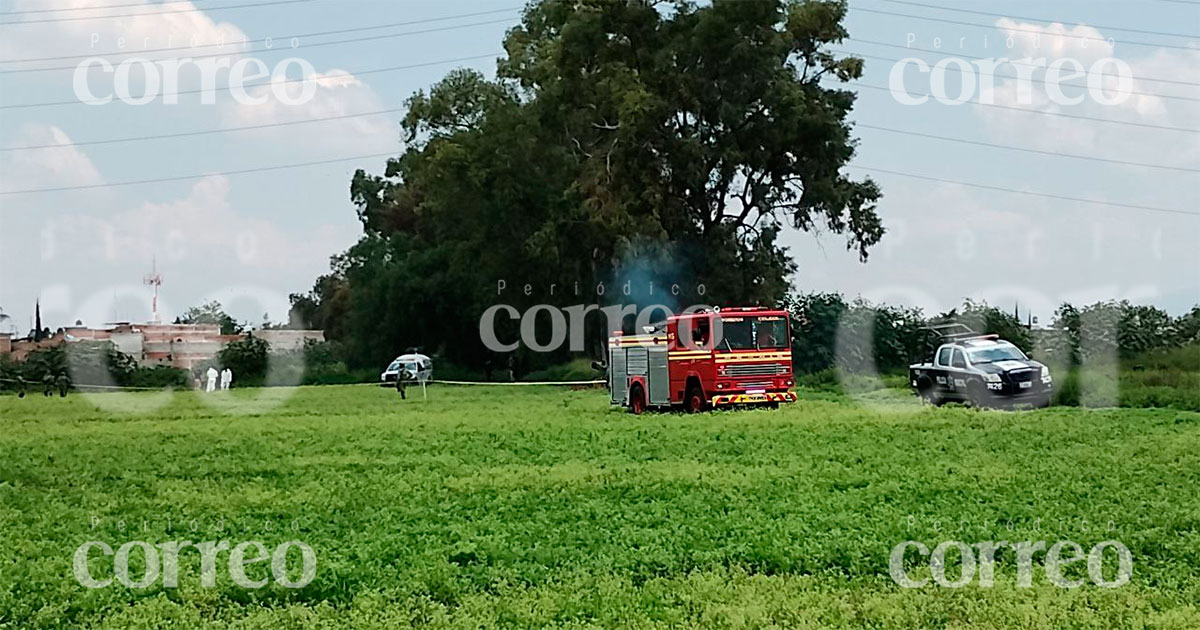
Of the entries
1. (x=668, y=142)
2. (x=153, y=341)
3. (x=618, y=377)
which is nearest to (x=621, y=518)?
(x=618, y=377)

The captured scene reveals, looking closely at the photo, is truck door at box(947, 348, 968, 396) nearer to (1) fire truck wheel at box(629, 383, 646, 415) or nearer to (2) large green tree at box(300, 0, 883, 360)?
(1) fire truck wheel at box(629, 383, 646, 415)

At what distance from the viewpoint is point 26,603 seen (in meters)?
11.3

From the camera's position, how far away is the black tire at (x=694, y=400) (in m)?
35.2

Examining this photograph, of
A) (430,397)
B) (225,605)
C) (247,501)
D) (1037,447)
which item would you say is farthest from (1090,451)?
(430,397)

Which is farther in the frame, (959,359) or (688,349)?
(688,349)

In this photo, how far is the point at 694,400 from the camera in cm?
3581

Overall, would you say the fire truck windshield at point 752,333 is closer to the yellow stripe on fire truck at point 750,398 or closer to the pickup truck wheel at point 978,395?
the yellow stripe on fire truck at point 750,398

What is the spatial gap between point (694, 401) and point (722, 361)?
1.44m

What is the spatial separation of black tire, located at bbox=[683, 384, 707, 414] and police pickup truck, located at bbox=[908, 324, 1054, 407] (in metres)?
5.96

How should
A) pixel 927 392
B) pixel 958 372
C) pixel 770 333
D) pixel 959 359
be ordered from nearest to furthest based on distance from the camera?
1. pixel 958 372
2. pixel 959 359
3. pixel 770 333
4. pixel 927 392

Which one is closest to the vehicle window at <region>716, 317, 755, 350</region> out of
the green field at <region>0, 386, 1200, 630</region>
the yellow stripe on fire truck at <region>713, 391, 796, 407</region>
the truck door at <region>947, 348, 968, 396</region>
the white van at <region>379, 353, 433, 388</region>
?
the yellow stripe on fire truck at <region>713, 391, 796, 407</region>

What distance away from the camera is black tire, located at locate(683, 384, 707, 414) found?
35.2 meters

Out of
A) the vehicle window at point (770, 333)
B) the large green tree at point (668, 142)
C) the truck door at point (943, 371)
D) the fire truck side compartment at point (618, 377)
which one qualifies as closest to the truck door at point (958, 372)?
the truck door at point (943, 371)

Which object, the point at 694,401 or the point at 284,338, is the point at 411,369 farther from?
the point at 694,401
